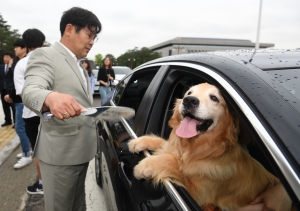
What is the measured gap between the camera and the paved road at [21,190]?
300cm

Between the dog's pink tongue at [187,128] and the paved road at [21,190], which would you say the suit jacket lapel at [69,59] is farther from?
the paved road at [21,190]

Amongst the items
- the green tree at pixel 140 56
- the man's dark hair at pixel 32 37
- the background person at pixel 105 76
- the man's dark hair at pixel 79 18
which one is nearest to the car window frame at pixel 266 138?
the man's dark hair at pixel 79 18

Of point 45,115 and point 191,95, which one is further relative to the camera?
point 191,95

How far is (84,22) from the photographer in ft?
6.01

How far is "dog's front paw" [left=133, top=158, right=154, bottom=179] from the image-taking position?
1434 mm

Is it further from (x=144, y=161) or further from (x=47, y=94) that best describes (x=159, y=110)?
(x=47, y=94)

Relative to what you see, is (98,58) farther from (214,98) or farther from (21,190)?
(214,98)

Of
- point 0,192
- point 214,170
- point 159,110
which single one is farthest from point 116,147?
point 0,192

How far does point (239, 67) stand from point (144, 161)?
796mm

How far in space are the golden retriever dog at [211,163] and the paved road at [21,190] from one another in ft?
5.57

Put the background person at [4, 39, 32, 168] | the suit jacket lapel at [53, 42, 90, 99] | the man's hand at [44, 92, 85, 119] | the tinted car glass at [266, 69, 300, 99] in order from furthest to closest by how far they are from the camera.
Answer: the background person at [4, 39, 32, 168] → the suit jacket lapel at [53, 42, 90, 99] → the man's hand at [44, 92, 85, 119] → the tinted car glass at [266, 69, 300, 99]

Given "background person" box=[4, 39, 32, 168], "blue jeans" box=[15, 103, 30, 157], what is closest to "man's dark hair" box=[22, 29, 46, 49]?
"background person" box=[4, 39, 32, 168]

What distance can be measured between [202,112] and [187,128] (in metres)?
0.14

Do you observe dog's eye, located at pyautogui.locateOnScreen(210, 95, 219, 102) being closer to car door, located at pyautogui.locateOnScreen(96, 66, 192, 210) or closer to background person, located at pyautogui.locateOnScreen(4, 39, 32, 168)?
car door, located at pyautogui.locateOnScreen(96, 66, 192, 210)
